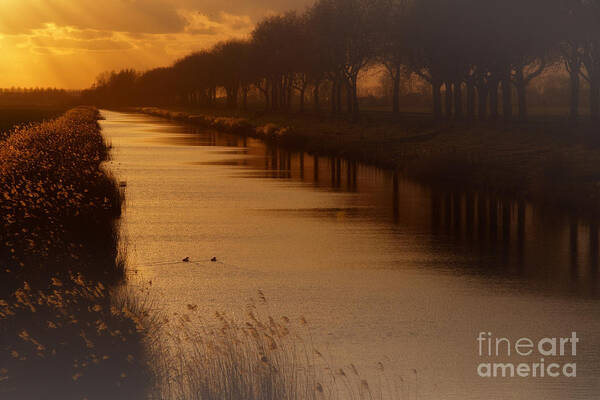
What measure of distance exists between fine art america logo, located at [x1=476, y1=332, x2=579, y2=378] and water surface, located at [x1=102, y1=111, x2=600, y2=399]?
13cm

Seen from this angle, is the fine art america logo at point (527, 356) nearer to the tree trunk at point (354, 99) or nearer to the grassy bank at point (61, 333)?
the grassy bank at point (61, 333)

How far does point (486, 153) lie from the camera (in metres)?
38.0

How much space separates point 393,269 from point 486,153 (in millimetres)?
23643

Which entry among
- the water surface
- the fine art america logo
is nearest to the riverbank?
the water surface

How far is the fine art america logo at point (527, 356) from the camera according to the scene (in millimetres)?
9305

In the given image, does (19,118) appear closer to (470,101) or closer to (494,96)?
(470,101)

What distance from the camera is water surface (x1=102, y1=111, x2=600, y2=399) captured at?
998 cm

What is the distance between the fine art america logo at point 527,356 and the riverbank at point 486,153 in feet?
44.6

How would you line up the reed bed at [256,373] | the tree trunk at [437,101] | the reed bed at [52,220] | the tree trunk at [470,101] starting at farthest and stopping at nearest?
the tree trunk at [437,101]
the tree trunk at [470,101]
the reed bed at [52,220]
the reed bed at [256,373]

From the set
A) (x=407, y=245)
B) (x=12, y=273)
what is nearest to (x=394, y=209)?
(x=407, y=245)

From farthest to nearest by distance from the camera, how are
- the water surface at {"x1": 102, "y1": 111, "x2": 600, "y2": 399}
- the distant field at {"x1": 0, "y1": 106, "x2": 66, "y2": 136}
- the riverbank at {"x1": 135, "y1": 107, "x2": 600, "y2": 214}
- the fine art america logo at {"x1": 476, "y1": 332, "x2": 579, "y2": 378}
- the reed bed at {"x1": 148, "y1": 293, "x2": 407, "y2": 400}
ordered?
the distant field at {"x1": 0, "y1": 106, "x2": 66, "y2": 136}
the riverbank at {"x1": 135, "y1": 107, "x2": 600, "y2": 214}
the water surface at {"x1": 102, "y1": 111, "x2": 600, "y2": 399}
the fine art america logo at {"x1": 476, "y1": 332, "x2": 579, "y2": 378}
the reed bed at {"x1": 148, "y1": 293, "x2": 407, "y2": 400}

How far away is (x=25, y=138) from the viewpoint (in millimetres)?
31609

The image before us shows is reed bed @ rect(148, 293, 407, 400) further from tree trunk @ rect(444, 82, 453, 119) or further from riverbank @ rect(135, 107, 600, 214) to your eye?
tree trunk @ rect(444, 82, 453, 119)

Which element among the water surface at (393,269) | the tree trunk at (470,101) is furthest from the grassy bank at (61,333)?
the tree trunk at (470,101)
